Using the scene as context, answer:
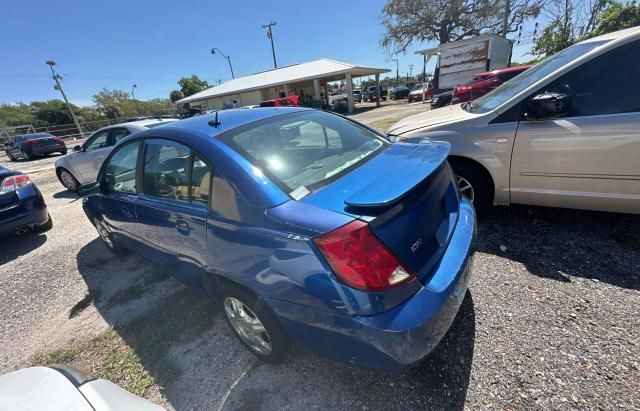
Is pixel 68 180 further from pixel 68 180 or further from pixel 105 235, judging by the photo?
pixel 105 235

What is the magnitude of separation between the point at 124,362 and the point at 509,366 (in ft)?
8.76

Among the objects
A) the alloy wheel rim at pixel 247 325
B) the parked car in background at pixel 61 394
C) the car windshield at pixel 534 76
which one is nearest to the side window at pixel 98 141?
the alloy wheel rim at pixel 247 325

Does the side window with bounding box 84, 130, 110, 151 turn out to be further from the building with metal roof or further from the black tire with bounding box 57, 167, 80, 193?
the building with metal roof

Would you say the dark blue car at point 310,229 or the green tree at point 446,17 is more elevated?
the green tree at point 446,17

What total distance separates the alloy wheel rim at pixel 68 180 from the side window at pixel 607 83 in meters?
9.49

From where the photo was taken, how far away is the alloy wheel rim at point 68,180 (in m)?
7.26

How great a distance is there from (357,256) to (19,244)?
6.04m

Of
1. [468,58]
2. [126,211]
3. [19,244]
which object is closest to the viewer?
[126,211]

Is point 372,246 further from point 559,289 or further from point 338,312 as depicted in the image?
point 559,289

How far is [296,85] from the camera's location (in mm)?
31422

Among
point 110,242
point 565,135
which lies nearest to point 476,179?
point 565,135


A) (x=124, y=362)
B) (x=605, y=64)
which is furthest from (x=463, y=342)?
(x=605, y=64)

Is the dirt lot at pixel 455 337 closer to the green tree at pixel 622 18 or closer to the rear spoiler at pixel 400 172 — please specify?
the rear spoiler at pixel 400 172

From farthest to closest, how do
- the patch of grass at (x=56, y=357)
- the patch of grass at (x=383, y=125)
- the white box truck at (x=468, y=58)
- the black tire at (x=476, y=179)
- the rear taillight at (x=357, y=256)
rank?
1. the white box truck at (x=468, y=58)
2. the patch of grass at (x=383, y=125)
3. the black tire at (x=476, y=179)
4. the patch of grass at (x=56, y=357)
5. the rear taillight at (x=357, y=256)
